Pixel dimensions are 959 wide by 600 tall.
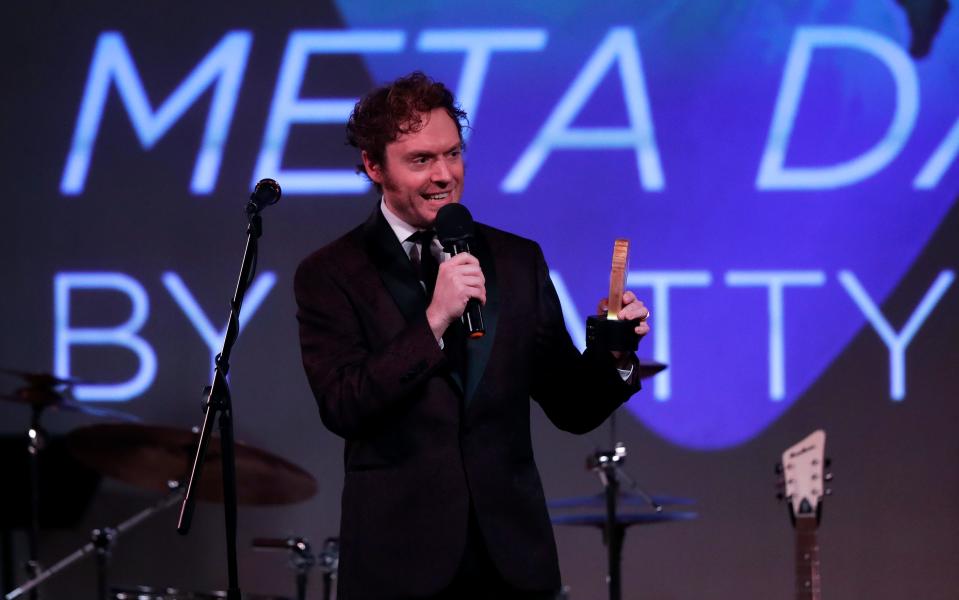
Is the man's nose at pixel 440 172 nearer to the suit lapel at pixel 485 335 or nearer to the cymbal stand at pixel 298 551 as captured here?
the suit lapel at pixel 485 335

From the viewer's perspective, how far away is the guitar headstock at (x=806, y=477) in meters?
3.23

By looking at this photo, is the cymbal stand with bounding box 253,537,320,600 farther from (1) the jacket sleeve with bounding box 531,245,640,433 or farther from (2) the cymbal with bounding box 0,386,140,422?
(1) the jacket sleeve with bounding box 531,245,640,433

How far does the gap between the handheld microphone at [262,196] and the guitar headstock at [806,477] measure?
151cm

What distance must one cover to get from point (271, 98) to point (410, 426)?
9.81 ft

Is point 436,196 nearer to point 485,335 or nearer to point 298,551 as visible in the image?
point 485,335

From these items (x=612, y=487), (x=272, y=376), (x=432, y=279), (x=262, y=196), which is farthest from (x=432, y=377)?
(x=272, y=376)

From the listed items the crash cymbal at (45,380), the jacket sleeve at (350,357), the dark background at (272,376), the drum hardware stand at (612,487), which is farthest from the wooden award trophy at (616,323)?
the dark background at (272,376)

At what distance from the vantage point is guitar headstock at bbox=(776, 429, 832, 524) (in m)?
3.23

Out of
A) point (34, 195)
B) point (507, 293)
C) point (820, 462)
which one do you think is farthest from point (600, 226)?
point (507, 293)

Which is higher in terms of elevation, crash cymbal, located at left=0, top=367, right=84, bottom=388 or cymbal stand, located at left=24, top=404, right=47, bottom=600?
crash cymbal, located at left=0, top=367, right=84, bottom=388

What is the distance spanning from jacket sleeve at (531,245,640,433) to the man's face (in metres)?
0.23

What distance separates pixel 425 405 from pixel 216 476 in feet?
7.23

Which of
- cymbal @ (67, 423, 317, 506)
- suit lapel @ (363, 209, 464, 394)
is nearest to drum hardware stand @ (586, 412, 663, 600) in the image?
cymbal @ (67, 423, 317, 506)

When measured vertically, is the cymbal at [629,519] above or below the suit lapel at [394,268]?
below
